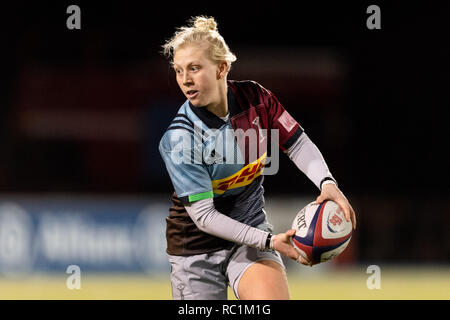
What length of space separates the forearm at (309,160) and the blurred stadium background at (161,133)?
419cm

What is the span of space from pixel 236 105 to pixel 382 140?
32.5ft

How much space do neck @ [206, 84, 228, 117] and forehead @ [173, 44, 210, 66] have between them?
246 mm

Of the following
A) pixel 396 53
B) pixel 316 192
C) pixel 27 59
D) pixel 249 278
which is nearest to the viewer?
pixel 249 278

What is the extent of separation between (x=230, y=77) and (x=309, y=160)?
829cm

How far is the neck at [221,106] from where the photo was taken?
4.05 m

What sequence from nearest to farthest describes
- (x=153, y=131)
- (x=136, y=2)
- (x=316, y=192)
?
(x=316, y=192) < (x=153, y=131) < (x=136, y=2)

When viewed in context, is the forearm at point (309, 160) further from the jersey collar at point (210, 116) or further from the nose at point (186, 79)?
the nose at point (186, 79)

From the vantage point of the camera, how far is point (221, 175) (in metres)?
4.05

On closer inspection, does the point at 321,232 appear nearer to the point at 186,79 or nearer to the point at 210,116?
the point at 210,116

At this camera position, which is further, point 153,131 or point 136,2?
point 136,2

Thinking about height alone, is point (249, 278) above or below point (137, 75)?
below

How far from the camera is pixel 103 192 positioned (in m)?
11.8

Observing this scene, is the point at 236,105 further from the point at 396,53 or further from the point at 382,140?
the point at 396,53

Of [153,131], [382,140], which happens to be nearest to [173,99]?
[153,131]
